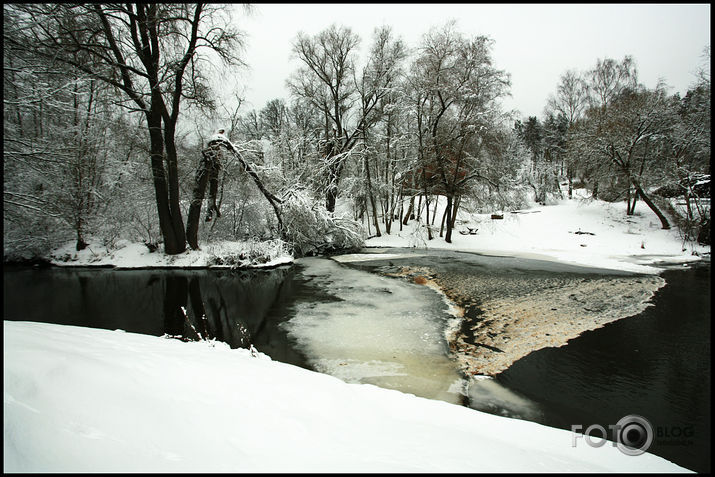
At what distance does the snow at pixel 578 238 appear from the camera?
1495cm

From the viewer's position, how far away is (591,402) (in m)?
4.31

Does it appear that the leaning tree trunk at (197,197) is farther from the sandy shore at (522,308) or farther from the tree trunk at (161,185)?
the sandy shore at (522,308)

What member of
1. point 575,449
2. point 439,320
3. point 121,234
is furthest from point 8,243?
point 575,449

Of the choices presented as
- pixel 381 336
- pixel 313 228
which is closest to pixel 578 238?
pixel 313 228

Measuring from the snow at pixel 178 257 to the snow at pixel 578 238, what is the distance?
8.48 m

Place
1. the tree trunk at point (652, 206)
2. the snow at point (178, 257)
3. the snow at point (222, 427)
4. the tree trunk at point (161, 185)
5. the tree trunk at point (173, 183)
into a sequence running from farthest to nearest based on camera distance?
the tree trunk at point (652, 206) → the snow at point (178, 257) → the tree trunk at point (173, 183) → the tree trunk at point (161, 185) → the snow at point (222, 427)

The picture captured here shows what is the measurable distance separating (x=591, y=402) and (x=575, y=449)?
83.6 inches

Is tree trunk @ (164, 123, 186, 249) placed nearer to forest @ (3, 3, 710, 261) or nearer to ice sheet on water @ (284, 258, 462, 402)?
forest @ (3, 3, 710, 261)

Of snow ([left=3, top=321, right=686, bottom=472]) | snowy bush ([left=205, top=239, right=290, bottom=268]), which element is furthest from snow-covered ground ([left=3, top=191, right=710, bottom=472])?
snowy bush ([left=205, top=239, right=290, bottom=268])

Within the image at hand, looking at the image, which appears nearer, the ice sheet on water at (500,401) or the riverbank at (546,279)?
the ice sheet on water at (500,401)

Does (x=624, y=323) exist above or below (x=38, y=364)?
below

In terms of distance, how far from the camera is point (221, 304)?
9.09 meters

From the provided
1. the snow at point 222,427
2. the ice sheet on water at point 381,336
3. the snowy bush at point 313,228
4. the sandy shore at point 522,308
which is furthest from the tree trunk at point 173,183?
the snow at point 222,427

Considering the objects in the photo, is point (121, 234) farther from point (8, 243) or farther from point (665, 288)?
point (665, 288)
